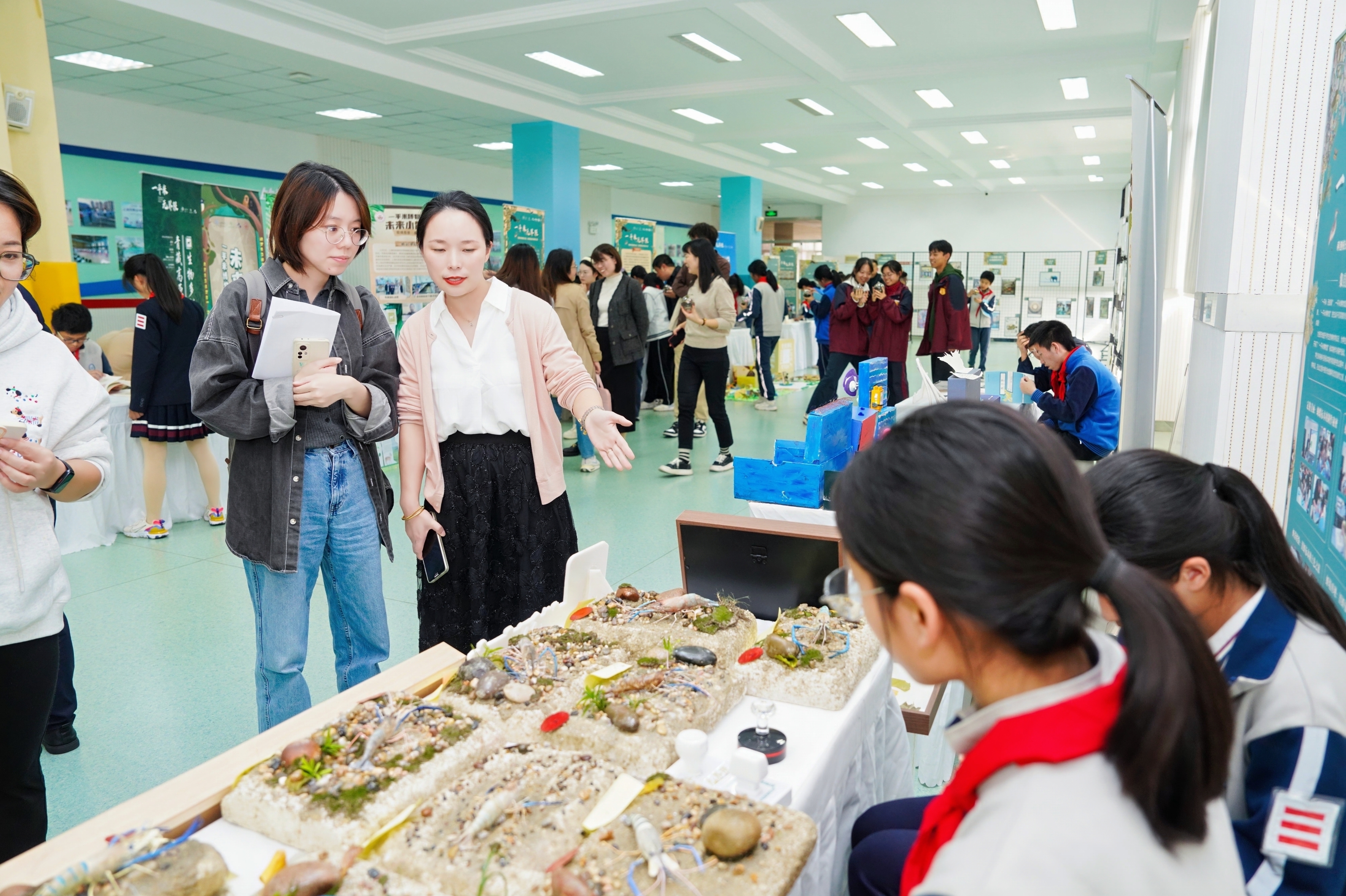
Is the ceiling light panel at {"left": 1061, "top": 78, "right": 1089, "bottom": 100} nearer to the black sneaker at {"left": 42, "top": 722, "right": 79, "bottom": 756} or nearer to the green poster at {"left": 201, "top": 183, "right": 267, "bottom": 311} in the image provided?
the green poster at {"left": 201, "top": 183, "right": 267, "bottom": 311}

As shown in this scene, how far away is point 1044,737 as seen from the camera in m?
0.76

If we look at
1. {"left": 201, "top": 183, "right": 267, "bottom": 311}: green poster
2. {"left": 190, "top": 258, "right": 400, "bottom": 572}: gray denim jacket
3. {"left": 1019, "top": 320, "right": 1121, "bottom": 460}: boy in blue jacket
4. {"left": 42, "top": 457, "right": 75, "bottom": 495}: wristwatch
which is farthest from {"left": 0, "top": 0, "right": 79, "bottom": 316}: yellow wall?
{"left": 1019, "top": 320, "right": 1121, "bottom": 460}: boy in blue jacket

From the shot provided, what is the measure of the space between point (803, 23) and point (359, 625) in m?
6.36

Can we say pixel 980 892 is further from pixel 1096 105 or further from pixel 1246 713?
pixel 1096 105

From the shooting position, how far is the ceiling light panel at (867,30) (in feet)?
22.0

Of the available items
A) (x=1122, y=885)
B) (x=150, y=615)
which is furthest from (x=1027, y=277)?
(x=1122, y=885)

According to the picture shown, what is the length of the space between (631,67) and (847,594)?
8161 millimetres

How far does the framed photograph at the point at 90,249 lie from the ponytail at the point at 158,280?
5.35 m

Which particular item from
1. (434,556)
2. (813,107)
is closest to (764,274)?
(813,107)

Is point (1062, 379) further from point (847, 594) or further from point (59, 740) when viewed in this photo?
point (59, 740)

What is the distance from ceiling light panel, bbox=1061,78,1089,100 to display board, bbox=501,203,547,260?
5433 mm

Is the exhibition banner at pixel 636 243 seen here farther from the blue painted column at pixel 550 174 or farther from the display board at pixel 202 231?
the display board at pixel 202 231

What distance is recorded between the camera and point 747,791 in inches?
49.1

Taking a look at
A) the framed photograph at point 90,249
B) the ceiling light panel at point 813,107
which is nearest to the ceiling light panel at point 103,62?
the framed photograph at point 90,249
